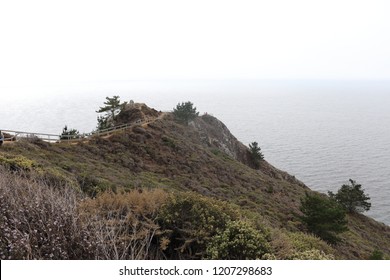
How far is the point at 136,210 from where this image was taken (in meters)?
9.61

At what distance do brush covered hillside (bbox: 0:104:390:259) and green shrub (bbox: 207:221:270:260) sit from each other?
3 centimetres

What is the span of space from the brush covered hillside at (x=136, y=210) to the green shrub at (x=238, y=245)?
26 millimetres

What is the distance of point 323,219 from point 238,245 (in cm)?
1684

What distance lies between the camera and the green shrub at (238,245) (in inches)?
321

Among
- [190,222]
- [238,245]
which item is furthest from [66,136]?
[238,245]

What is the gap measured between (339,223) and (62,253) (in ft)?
69.5

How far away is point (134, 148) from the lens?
106 ft

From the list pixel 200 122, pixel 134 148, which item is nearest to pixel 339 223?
pixel 134 148

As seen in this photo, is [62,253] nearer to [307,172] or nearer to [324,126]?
[307,172]

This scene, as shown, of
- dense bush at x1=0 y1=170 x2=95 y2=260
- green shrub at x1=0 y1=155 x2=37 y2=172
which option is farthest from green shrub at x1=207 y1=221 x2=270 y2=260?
green shrub at x1=0 y1=155 x2=37 y2=172

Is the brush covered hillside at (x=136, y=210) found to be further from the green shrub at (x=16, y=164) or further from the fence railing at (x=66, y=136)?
the fence railing at (x=66, y=136)

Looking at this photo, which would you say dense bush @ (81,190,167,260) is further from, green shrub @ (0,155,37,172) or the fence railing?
the fence railing

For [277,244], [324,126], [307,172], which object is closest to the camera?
[277,244]

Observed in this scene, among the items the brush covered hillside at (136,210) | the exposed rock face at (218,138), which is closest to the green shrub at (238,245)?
the brush covered hillside at (136,210)
